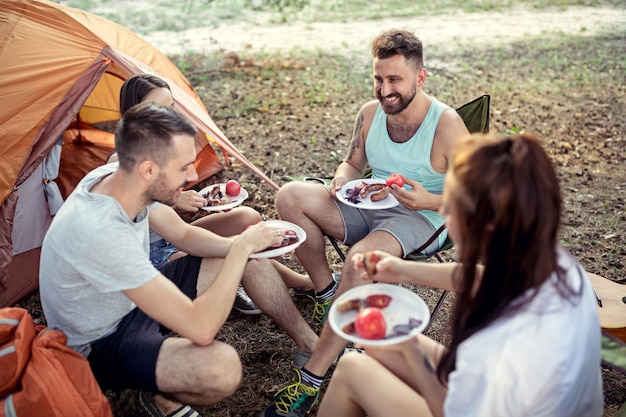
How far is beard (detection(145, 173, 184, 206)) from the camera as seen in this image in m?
2.44

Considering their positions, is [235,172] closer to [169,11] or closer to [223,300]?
[223,300]

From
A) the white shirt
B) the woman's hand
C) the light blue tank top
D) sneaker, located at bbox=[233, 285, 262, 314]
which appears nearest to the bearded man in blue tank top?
the light blue tank top

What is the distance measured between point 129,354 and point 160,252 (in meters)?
0.98

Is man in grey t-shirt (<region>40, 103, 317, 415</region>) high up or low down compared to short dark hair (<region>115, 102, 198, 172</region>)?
down

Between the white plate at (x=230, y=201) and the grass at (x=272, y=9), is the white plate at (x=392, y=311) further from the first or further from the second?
the grass at (x=272, y=9)

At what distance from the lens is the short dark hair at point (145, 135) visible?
94.3 inches

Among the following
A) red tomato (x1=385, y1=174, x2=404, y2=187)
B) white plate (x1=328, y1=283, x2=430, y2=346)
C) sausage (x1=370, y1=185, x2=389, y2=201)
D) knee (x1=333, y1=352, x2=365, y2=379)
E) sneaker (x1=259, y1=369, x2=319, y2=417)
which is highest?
red tomato (x1=385, y1=174, x2=404, y2=187)

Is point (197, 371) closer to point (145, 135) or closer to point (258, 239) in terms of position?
point (258, 239)

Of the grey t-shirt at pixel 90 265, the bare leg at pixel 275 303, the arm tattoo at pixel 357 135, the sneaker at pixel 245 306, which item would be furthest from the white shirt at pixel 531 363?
the arm tattoo at pixel 357 135

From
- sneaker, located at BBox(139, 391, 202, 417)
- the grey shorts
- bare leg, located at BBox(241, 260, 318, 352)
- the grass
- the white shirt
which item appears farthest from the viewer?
the grass

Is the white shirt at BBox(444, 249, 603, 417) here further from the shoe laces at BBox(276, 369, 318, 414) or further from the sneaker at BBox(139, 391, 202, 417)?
the sneaker at BBox(139, 391, 202, 417)

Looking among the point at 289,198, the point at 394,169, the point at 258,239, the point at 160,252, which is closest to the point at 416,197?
the point at 394,169

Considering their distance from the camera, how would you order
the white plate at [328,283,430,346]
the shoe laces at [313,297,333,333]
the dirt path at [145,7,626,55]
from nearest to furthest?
the white plate at [328,283,430,346], the shoe laces at [313,297,333,333], the dirt path at [145,7,626,55]

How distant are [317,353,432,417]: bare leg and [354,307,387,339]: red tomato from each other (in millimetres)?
161
